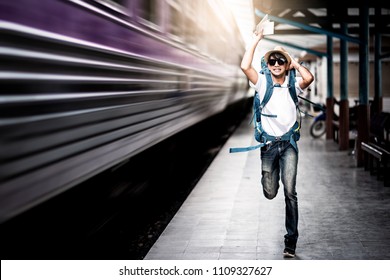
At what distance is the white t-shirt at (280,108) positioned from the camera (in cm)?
371

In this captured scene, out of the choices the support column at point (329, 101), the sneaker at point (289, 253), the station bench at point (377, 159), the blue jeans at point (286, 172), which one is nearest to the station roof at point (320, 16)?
the support column at point (329, 101)

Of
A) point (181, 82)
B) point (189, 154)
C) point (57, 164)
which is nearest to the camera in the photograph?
point (57, 164)

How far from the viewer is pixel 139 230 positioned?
16.3ft

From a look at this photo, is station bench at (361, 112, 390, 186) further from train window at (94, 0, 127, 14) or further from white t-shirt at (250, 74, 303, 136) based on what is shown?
train window at (94, 0, 127, 14)

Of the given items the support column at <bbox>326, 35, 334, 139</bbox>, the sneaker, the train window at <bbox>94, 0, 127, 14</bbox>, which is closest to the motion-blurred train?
the train window at <bbox>94, 0, 127, 14</bbox>

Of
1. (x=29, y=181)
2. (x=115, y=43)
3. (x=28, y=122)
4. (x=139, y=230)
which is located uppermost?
(x=115, y=43)

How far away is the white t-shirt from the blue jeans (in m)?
0.12

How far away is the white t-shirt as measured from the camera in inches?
146

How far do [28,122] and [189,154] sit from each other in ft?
23.3

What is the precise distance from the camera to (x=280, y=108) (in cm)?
371

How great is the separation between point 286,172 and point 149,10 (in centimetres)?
193

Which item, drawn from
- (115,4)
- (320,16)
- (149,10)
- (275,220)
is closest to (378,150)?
(275,220)
